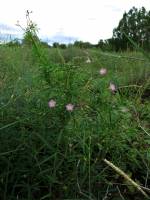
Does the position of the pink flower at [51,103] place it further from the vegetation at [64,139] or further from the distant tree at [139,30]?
the distant tree at [139,30]

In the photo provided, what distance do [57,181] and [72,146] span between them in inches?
8.2

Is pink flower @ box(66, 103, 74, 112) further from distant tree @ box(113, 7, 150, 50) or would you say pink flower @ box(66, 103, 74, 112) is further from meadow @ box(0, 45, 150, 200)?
distant tree @ box(113, 7, 150, 50)

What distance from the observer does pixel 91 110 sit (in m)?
2.83

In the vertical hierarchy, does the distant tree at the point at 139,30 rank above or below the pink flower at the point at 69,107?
above

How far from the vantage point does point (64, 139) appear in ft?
8.36

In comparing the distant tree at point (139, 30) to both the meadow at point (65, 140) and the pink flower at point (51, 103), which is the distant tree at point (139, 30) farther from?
the pink flower at point (51, 103)

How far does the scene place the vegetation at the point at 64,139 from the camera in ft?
8.18

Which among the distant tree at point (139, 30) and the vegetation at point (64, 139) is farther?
the vegetation at point (64, 139)

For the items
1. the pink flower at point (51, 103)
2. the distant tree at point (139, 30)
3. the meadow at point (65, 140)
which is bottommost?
the meadow at point (65, 140)

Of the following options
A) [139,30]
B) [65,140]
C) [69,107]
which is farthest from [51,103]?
[139,30]

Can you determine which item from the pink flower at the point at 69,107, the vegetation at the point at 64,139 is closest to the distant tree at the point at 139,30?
the vegetation at the point at 64,139

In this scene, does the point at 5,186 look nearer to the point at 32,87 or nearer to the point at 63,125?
the point at 63,125

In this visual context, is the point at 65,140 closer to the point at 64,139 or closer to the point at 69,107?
the point at 64,139

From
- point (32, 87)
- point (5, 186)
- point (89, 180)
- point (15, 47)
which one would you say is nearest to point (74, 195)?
point (89, 180)
